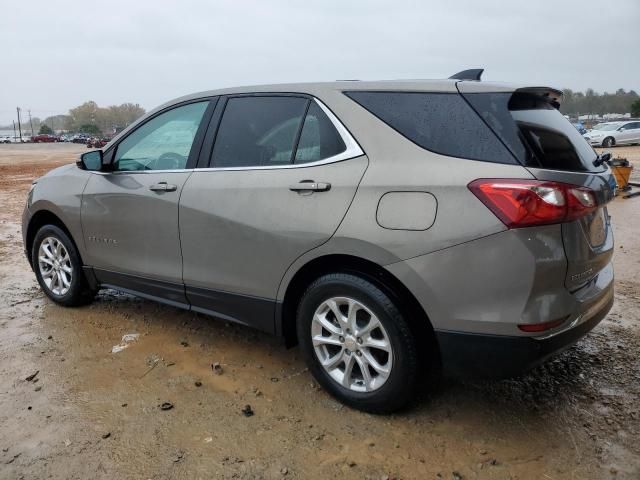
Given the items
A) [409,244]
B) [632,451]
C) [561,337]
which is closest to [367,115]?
[409,244]

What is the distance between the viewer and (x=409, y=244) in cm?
254

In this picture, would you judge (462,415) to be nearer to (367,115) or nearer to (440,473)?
(440,473)

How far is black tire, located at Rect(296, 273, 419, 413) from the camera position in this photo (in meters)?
2.64

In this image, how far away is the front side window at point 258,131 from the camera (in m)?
3.15

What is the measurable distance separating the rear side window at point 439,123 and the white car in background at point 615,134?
28.4 metres

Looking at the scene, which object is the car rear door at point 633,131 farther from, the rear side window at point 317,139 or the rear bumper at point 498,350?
the rear bumper at point 498,350

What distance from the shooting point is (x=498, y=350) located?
95.9 inches

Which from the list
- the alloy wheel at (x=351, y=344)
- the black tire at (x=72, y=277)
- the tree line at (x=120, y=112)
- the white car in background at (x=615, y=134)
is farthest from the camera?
the tree line at (x=120, y=112)

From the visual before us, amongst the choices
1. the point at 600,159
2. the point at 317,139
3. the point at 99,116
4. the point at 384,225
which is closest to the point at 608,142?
the point at 600,159

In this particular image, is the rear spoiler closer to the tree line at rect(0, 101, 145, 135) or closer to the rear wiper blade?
the rear wiper blade

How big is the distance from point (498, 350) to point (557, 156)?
3.08 feet

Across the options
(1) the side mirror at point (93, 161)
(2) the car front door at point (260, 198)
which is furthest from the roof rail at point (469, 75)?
(1) the side mirror at point (93, 161)

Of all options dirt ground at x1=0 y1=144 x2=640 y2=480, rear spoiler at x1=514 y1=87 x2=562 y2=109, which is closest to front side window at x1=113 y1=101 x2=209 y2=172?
dirt ground at x1=0 y1=144 x2=640 y2=480

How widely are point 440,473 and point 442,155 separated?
1451 millimetres
